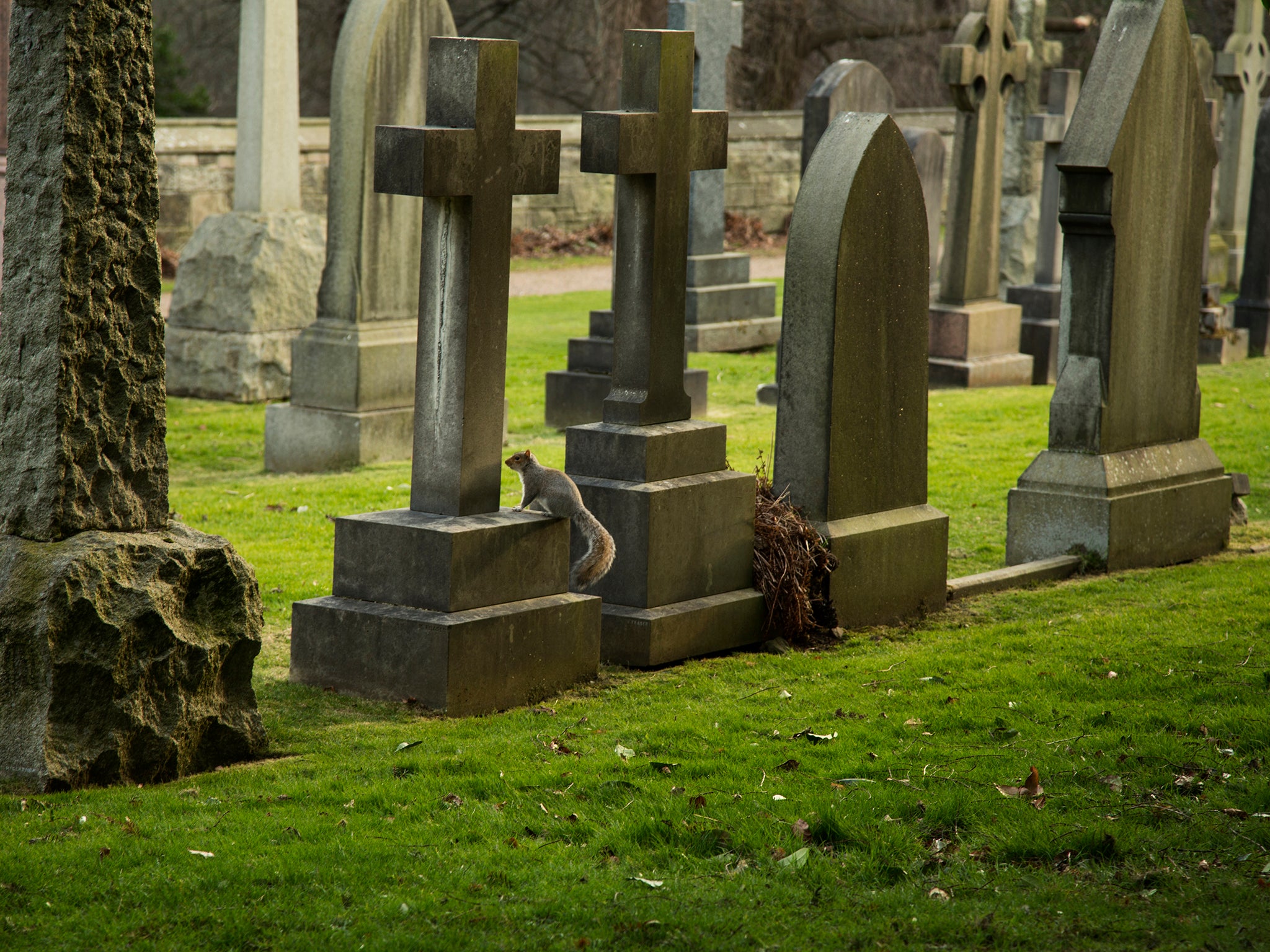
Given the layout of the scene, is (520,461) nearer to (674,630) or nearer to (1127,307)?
(674,630)

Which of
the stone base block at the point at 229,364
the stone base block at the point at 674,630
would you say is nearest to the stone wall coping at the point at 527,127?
the stone base block at the point at 229,364

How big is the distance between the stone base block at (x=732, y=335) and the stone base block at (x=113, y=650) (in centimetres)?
1017

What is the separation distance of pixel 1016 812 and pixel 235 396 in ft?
30.5

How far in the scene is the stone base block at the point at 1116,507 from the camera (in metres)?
7.74

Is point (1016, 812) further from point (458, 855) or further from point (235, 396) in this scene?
point (235, 396)

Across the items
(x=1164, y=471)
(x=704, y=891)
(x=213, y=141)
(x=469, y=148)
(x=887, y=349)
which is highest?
(x=213, y=141)

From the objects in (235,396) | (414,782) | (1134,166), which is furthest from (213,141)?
(414,782)

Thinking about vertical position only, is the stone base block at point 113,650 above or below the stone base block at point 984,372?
below

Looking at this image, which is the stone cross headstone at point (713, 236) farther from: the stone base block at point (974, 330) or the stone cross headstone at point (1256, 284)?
the stone cross headstone at point (1256, 284)

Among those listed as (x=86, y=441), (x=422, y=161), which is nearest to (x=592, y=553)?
Answer: (x=422, y=161)

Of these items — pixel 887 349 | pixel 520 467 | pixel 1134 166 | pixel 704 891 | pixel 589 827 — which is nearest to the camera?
pixel 704 891

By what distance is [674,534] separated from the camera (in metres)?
6.13

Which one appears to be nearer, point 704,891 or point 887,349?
point 704,891

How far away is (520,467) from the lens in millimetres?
5797
